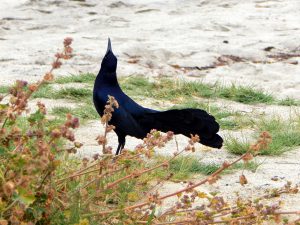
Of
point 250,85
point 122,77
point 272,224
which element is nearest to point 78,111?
point 122,77

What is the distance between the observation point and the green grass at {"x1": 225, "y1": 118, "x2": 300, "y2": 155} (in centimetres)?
429

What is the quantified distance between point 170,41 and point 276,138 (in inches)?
147

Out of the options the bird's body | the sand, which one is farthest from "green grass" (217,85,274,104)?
the bird's body

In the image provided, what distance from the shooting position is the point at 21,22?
9.06 m

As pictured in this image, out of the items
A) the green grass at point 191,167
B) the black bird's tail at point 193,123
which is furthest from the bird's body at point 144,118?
the green grass at point 191,167

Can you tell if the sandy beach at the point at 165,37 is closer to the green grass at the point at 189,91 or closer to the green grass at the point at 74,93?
the green grass at the point at 189,91

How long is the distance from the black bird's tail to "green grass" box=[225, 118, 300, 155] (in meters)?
0.62

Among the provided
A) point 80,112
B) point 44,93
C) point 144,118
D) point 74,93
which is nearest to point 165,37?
point 74,93

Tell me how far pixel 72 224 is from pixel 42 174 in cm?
19

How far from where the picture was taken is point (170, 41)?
8102 millimetres

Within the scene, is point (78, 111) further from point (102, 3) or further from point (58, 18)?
point (102, 3)

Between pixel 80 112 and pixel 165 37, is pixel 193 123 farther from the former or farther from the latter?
pixel 165 37

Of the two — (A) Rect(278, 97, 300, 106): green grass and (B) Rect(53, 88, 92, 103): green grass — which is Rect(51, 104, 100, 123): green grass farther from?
(A) Rect(278, 97, 300, 106): green grass

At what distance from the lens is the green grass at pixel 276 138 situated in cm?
429
